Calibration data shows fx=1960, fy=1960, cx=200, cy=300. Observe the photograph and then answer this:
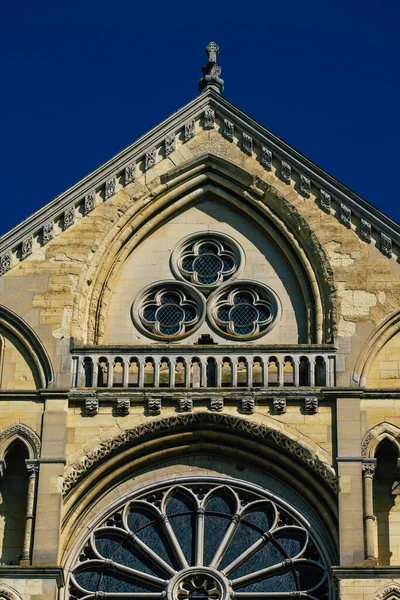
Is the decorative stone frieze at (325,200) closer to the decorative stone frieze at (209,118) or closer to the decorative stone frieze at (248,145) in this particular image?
the decorative stone frieze at (248,145)

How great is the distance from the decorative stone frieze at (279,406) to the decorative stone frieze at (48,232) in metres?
4.47

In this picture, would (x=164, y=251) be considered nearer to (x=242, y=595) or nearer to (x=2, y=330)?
(x=2, y=330)

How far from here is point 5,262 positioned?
28844 mm

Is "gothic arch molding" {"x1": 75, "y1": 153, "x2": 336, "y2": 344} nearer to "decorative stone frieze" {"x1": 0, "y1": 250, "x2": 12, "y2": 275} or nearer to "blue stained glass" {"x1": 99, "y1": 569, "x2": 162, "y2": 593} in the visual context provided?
"decorative stone frieze" {"x1": 0, "y1": 250, "x2": 12, "y2": 275}

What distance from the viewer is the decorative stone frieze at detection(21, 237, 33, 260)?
28.9m

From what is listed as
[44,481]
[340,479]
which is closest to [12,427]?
[44,481]

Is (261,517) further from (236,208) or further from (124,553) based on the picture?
(236,208)

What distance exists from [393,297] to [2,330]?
565 cm

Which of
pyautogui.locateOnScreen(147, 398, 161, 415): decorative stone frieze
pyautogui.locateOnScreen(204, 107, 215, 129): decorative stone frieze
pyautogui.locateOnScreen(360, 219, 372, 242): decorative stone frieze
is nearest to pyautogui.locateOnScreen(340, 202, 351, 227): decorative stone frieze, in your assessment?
pyautogui.locateOnScreen(360, 219, 372, 242): decorative stone frieze

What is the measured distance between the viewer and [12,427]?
27.0 metres

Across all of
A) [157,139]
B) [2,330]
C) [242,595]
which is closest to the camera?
[242,595]

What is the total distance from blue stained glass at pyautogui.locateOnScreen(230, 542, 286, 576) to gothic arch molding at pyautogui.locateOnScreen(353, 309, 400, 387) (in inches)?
105

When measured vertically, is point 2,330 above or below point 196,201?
below

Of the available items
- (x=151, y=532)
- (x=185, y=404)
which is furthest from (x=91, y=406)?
(x=151, y=532)
